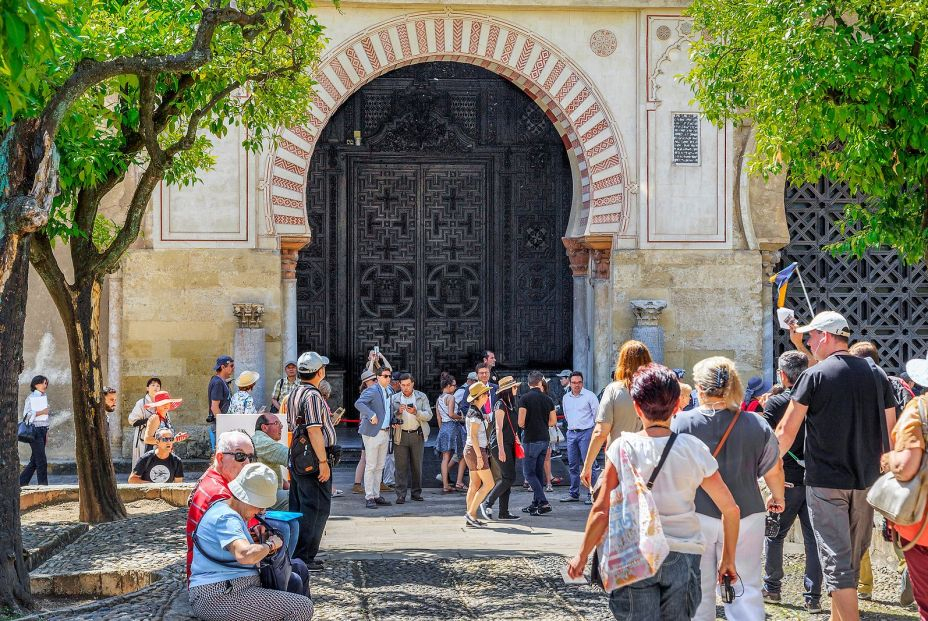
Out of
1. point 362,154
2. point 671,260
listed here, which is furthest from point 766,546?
point 362,154

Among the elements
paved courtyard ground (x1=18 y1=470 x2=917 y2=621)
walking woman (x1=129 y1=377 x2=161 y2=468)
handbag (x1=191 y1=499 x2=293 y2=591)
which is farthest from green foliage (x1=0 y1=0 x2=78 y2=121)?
walking woman (x1=129 y1=377 x2=161 y2=468)

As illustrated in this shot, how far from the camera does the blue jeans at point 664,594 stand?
4.05 meters

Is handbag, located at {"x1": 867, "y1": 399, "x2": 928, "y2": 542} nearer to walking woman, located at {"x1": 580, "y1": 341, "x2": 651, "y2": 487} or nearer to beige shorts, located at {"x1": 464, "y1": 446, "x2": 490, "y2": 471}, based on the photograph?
walking woman, located at {"x1": 580, "y1": 341, "x2": 651, "y2": 487}

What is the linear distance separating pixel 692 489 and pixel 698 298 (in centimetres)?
938

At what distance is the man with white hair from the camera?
198 inches

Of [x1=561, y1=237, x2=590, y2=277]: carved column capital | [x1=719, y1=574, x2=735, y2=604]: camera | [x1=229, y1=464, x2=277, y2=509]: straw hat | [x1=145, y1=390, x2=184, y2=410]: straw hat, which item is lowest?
[x1=719, y1=574, x2=735, y2=604]: camera

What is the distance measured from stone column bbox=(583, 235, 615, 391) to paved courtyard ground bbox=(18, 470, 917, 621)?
3.54 meters

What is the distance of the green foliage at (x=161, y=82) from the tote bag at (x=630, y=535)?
14.7 ft

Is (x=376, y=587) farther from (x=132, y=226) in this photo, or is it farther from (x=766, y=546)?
(x=132, y=226)

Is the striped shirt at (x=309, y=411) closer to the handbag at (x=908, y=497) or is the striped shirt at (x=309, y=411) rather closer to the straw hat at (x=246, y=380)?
the straw hat at (x=246, y=380)

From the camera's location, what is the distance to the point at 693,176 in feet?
43.5

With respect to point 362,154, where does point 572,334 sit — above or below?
below

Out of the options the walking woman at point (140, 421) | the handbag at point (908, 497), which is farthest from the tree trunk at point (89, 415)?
the handbag at point (908, 497)

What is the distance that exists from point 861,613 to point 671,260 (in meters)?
7.41
